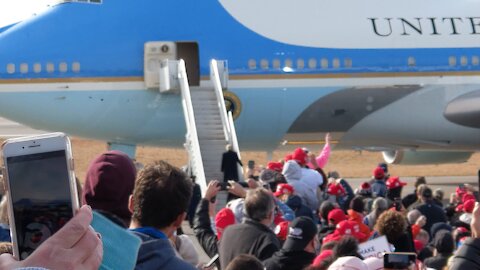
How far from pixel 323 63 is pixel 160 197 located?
16576mm

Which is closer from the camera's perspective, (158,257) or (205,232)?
(158,257)

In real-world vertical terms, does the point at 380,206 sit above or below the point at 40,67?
below

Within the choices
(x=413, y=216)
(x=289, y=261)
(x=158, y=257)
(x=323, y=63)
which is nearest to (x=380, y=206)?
(x=413, y=216)

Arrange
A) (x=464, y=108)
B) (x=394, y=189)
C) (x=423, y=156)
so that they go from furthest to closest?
(x=423, y=156), (x=464, y=108), (x=394, y=189)

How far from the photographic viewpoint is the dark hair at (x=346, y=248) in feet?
21.5

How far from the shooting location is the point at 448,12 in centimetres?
2120

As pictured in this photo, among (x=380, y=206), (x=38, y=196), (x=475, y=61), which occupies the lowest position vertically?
(x=380, y=206)

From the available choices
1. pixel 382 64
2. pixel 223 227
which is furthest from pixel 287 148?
pixel 223 227

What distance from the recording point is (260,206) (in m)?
7.33

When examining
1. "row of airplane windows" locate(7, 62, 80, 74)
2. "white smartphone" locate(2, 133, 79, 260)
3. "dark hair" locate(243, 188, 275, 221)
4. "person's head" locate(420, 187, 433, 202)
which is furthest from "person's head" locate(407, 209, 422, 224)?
"white smartphone" locate(2, 133, 79, 260)

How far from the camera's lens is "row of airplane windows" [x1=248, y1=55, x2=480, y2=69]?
795 inches

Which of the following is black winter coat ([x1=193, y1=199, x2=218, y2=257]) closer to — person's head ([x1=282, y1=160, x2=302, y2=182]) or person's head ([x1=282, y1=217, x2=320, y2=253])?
person's head ([x1=282, y1=217, x2=320, y2=253])

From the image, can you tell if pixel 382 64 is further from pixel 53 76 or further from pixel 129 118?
pixel 53 76

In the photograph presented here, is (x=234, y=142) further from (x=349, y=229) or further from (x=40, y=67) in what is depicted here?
(x=349, y=229)
